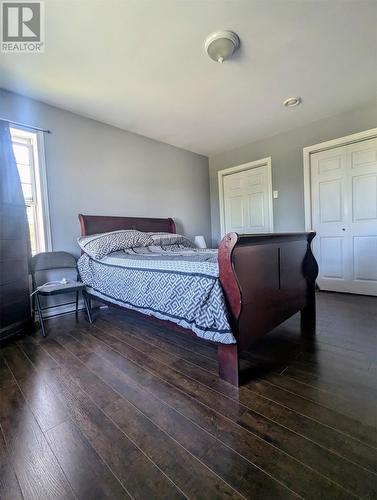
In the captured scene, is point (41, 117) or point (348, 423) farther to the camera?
point (41, 117)

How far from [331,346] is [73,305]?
2694mm

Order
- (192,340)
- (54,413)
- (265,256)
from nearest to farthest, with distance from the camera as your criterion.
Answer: (54,413), (265,256), (192,340)

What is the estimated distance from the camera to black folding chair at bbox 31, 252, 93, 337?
227cm

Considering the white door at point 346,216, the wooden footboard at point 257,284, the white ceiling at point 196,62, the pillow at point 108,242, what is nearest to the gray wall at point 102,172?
the white ceiling at point 196,62

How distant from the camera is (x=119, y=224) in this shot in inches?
126

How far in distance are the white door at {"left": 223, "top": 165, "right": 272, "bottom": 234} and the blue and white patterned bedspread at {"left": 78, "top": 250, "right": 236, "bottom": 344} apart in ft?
8.22

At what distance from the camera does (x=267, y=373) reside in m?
1.43

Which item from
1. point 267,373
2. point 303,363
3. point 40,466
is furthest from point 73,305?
point 303,363

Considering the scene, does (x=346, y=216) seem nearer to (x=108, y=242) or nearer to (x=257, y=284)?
(x=257, y=284)

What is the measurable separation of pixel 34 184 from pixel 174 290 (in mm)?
2189

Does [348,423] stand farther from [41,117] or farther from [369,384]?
[41,117]

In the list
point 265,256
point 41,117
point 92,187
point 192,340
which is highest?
point 41,117

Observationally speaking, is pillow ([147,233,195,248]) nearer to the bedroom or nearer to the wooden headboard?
the bedroom

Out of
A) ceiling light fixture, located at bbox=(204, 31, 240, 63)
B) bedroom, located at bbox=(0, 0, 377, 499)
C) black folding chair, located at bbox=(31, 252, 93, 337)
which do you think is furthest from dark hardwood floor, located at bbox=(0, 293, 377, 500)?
ceiling light fixture, located at bbox=(204, 31, 240, 63)
